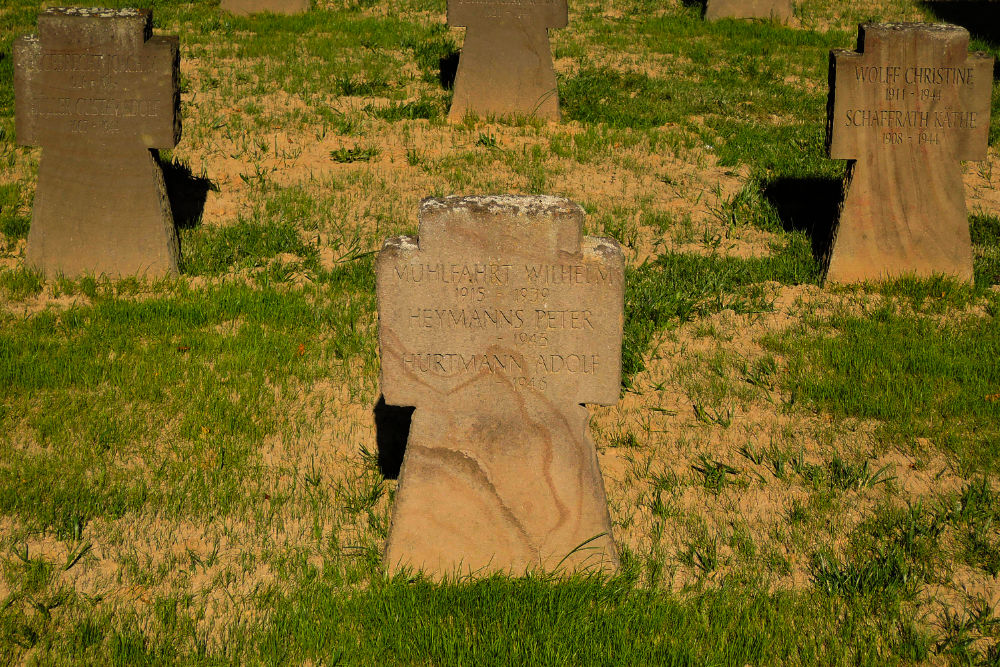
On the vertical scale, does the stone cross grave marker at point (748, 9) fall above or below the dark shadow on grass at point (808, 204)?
above

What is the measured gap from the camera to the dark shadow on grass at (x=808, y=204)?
738 cm

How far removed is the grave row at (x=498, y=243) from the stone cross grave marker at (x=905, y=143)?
0.04 ft

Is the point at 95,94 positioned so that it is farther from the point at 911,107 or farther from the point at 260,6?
the point at 260,6

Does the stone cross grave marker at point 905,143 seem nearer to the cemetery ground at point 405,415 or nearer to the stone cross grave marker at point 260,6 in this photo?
the cemetery ground at point 405,415

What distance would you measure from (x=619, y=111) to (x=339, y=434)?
5.87 m

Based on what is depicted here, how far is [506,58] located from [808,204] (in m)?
3.21

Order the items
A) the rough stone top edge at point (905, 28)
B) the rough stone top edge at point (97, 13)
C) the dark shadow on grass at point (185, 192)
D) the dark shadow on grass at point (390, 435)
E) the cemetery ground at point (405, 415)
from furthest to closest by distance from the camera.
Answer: the dark shadow on grass at point (185, 192) < the rough stone top edge at point (905, 28) < the rough stone top edge at point (97, 13) < the dark shadow on grass at point (390, 435) < the cemetery ground at point (405, 415)

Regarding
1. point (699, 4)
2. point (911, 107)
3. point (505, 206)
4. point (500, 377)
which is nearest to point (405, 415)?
point (500, 377)

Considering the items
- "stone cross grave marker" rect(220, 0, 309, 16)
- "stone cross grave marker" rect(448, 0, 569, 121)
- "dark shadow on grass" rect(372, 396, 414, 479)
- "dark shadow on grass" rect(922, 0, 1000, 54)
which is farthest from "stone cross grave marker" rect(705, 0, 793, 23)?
"dark shadow on grass" rect(372, 396, 414, 479)

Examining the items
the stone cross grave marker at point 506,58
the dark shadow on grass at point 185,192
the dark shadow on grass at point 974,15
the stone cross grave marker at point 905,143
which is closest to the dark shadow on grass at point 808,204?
the stone cross grave marker at point 905,143

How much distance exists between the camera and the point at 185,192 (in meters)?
7.74

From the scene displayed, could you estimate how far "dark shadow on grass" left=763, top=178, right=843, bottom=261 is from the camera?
291 inches

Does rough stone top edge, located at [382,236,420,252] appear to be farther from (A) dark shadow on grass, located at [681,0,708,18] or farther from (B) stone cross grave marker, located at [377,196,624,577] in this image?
(A) dark shadow on grass, located at [681,0,708,18]

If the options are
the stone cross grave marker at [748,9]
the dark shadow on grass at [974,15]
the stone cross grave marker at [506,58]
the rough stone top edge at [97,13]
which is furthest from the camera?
the stone cross grave marker at [748,9]
